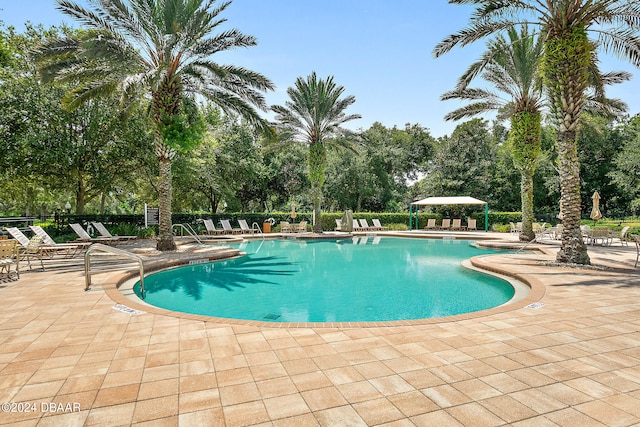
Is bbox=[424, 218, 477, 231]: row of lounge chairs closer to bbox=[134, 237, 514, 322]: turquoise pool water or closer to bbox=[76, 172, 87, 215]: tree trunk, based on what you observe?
bbox=[134, 237, 514, 322]: turquoise pool water

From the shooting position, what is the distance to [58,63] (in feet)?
40.5

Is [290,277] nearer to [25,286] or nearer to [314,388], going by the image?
[25,286]

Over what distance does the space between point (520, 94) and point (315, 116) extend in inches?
423

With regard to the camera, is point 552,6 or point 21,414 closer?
point 21,414

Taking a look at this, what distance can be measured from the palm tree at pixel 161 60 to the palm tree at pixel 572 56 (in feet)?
29.6

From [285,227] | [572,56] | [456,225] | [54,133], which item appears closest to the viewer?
[572,56]

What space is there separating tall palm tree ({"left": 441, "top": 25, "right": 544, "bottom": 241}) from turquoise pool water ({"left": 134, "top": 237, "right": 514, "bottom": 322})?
215 inches

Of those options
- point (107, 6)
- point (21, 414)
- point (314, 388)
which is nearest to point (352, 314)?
point (314, 388)

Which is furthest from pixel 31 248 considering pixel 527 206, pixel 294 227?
pixel 527 206

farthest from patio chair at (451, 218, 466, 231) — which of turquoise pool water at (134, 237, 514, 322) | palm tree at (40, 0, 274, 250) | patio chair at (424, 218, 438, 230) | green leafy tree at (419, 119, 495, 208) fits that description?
palm tree at (40, 0, 274, 250)

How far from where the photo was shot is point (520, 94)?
15383 millimetres

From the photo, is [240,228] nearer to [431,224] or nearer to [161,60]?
[161,60]

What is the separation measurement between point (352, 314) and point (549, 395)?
3.86 metres

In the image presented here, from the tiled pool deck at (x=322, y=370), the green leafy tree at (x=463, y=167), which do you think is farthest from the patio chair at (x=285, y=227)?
the tiled pool deck at (x=322, y=370)
